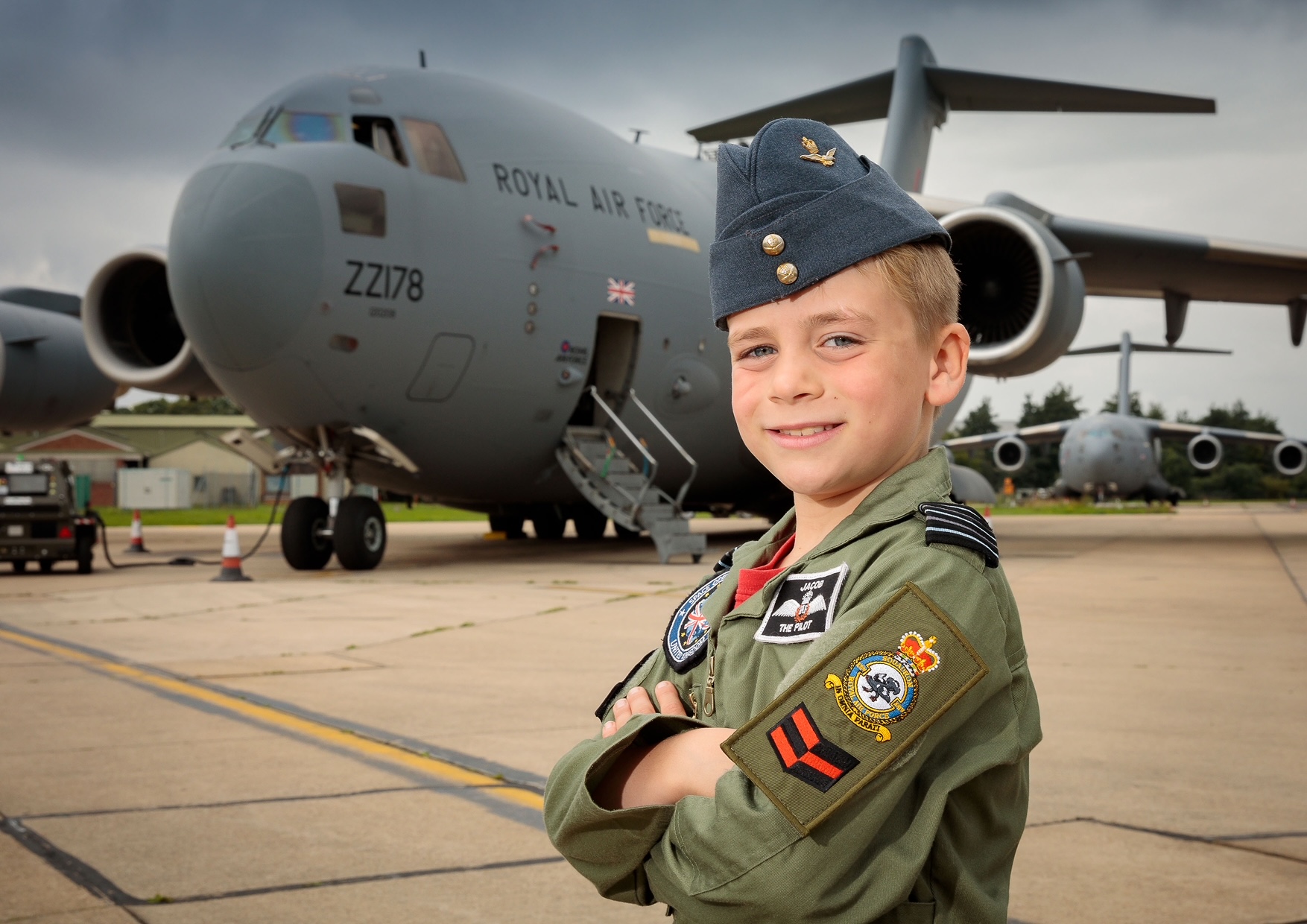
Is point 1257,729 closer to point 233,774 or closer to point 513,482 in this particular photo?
point 233,774

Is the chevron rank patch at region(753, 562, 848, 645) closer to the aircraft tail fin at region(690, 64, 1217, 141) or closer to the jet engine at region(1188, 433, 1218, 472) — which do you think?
the aircraft tail fin at region(690, 64, 1217, 141)

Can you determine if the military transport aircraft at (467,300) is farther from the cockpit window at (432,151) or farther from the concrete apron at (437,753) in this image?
the concrete apron at (437,753)

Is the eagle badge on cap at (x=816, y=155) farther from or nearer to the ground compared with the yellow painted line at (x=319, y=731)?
farther from the ground

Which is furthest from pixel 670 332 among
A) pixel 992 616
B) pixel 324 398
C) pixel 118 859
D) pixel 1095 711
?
pixel 992 616

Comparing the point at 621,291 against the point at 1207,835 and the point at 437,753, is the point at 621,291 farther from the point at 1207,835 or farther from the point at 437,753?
the point at 1207,835

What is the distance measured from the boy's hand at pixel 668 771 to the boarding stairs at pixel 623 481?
35.4ft

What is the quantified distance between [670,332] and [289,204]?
4.25 metres

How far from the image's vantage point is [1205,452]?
3738cm

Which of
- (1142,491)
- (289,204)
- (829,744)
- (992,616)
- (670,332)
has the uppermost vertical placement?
(289,204)

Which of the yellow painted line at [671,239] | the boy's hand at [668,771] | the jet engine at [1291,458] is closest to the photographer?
the boy's hand at [668,771]

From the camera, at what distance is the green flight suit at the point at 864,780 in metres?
1.09

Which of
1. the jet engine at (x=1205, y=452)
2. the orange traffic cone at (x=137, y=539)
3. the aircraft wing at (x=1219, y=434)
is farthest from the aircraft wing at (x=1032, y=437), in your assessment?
the orange traffic cone at (x=137, y=539)

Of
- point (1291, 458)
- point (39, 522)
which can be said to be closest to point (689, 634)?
point (39, 522)

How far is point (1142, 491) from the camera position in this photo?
4091 cm
